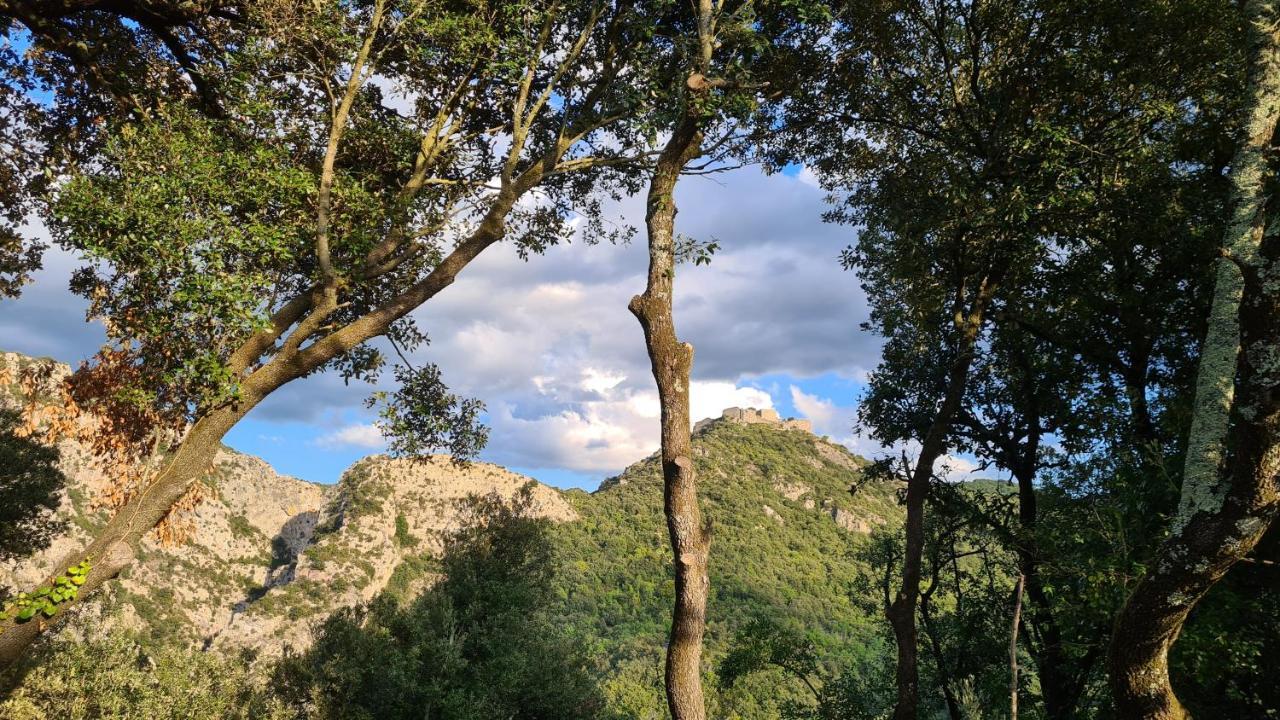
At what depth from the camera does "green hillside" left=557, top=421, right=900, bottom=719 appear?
54.7m

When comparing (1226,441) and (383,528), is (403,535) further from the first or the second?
A: (1226,441)

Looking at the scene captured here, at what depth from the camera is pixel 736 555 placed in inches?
3041

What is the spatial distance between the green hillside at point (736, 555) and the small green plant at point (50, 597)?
3445 cm

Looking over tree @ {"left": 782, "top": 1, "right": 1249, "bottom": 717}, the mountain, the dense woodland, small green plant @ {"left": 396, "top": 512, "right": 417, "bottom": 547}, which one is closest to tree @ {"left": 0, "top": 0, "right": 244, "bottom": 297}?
the dense woodland

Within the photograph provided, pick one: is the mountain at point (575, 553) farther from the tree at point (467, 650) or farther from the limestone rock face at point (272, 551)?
the tree at point (467, 650)

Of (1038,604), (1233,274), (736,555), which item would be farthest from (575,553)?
(1233,274)

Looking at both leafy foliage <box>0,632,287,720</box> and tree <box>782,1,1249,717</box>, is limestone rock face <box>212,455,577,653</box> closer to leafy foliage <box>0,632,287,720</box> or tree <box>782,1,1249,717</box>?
leafy foliage <box>0,632,287,720</box>

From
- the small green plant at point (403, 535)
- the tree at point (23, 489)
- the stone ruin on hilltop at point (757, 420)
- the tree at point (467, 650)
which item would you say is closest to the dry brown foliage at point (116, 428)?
the tree at point (23, 489)

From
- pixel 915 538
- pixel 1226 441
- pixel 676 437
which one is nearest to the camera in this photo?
A: pixel 1226 441

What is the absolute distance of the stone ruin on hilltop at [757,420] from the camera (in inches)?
4596

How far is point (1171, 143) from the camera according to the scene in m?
9.74

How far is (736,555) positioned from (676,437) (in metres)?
75.6

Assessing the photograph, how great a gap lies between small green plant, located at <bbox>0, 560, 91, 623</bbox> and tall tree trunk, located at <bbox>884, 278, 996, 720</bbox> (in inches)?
396

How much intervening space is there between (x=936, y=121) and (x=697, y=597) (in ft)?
30.5
